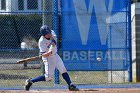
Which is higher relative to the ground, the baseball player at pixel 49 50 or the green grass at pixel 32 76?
the baseball player at pixel 49 50

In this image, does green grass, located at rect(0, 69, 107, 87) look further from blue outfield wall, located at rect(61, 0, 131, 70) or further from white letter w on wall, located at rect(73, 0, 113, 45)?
white letter w on wall, located at rect(73, 0, 113, 45)

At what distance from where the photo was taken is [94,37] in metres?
16.5

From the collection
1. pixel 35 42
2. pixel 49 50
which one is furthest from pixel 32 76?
pixel 49 50

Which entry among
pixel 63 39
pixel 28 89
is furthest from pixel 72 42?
pixel 28 89

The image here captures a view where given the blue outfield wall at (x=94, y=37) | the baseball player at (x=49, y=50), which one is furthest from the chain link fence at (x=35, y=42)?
the baseball player at (x=49, y=50)

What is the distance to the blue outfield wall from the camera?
16.4 m

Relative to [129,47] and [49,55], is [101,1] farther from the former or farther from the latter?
[49,55]

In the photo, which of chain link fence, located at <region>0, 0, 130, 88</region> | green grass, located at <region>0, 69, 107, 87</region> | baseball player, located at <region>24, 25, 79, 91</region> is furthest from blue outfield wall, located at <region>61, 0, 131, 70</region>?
baseball player, located at <region>24, 25, 79, 91</region>

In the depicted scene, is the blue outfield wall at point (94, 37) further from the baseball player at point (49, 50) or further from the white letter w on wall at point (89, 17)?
the baseball player at point (49, 50)

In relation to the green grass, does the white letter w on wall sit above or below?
above

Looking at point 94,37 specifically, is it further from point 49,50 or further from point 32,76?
point 49,50

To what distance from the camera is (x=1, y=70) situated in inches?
770

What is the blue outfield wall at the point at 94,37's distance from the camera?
16438 mm

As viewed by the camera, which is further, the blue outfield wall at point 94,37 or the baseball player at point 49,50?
the blue outfield wall at point 94,37
